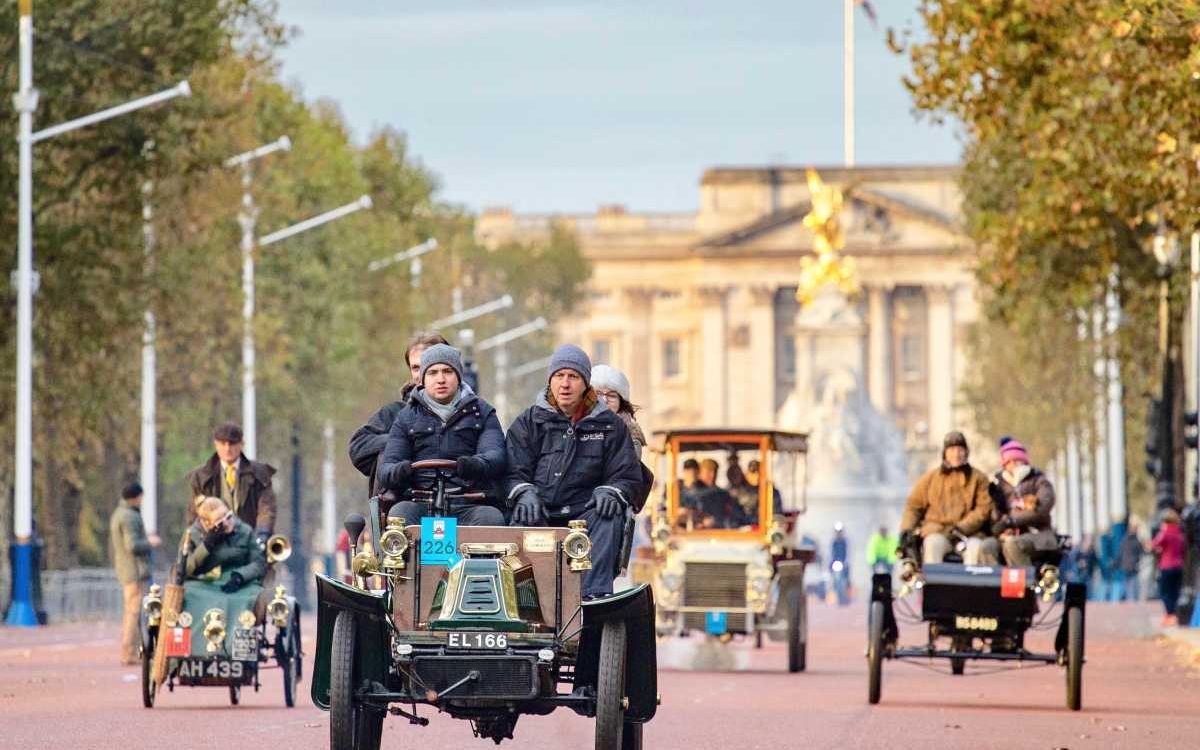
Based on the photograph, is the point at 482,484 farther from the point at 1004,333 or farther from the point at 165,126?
the point at 1004,333

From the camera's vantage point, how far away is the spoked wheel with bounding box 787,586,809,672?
3028 cm

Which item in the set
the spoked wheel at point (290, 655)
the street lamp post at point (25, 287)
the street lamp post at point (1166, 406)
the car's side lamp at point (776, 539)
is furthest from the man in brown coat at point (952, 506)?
the street lamp post at point (1166, 406)

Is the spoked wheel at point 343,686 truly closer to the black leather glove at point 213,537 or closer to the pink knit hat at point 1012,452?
the black leather glove at point 213,537

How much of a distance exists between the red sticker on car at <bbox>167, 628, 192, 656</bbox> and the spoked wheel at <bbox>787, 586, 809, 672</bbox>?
9900 mm

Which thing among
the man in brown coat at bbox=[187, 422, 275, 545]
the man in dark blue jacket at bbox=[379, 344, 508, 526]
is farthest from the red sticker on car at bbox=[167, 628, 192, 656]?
the man in dark blue jacket at bbox=[379, 344, 508, 526]

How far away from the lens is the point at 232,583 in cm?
2162

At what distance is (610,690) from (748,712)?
340 inches

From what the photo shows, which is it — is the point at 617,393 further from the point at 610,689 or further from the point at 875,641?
the point at 875,641

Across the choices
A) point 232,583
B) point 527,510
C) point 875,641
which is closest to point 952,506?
point 875,641

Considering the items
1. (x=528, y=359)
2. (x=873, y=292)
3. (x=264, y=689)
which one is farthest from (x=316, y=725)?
(x=873, y=292)

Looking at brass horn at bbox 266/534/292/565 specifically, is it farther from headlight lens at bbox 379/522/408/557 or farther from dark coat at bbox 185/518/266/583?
headlight lens at bbox 379/522/408/557

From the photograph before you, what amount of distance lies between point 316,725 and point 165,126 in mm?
27315

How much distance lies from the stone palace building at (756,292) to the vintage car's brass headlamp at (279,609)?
134 metres

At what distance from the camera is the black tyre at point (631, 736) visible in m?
15.0
